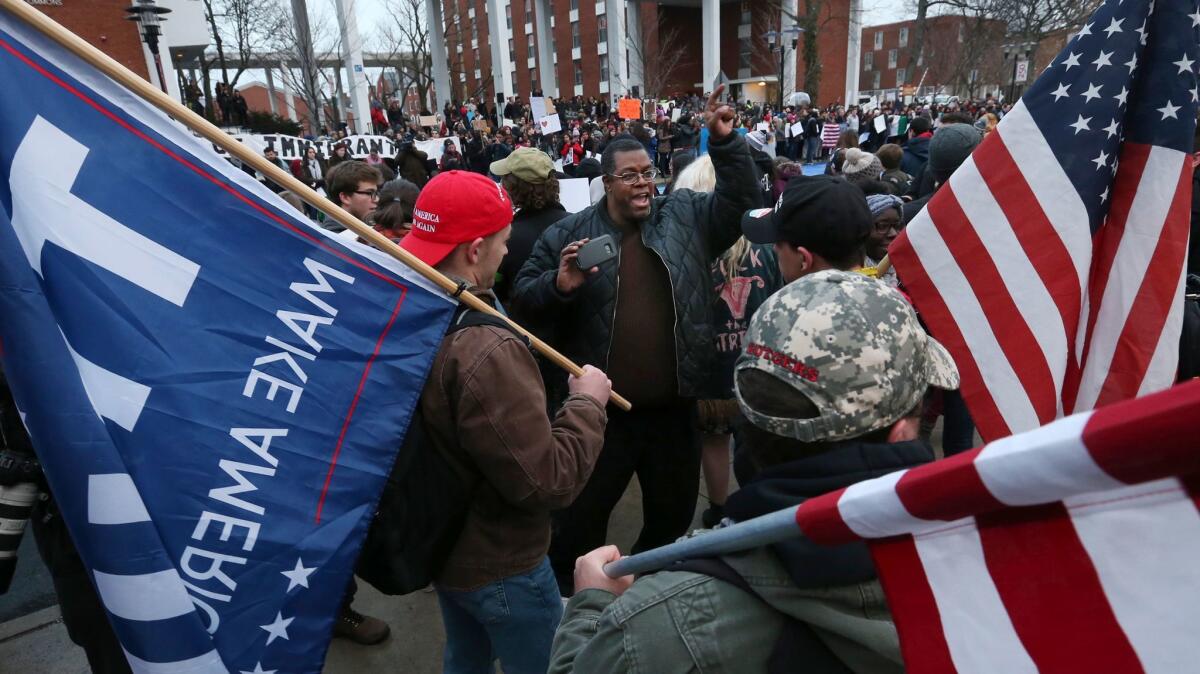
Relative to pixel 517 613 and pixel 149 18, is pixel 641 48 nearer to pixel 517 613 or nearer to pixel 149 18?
pixel 149 18

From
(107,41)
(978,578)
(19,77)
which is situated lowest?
(978,578)

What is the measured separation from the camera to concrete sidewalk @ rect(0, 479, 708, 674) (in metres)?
3.06

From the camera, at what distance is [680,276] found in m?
2.92

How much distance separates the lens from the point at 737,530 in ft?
3.24

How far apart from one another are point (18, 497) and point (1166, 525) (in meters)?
2.41

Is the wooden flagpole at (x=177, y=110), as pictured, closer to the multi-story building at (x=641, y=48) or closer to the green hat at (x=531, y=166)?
the green hat at (x=531, y=166)

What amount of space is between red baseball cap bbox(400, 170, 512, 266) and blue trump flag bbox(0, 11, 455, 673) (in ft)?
0.68

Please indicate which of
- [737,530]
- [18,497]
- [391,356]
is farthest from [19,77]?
[737,530]

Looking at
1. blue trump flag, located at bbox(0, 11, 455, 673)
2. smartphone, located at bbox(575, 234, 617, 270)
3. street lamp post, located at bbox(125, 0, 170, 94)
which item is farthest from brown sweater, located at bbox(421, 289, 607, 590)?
street lamp post, located at bbox(125, 0, 170, 94)

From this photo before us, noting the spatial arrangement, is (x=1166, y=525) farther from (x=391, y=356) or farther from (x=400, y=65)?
(x=400, y=65)

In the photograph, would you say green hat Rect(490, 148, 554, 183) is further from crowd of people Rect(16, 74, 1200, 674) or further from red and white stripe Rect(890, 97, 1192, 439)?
red and white stripe Rect(890, 97, 1192, 439)

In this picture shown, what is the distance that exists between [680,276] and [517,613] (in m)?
1.49

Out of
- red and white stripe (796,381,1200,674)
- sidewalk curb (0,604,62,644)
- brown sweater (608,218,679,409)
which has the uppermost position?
red and white stripe (796,381,1200,674)

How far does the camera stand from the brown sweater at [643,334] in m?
2.95
